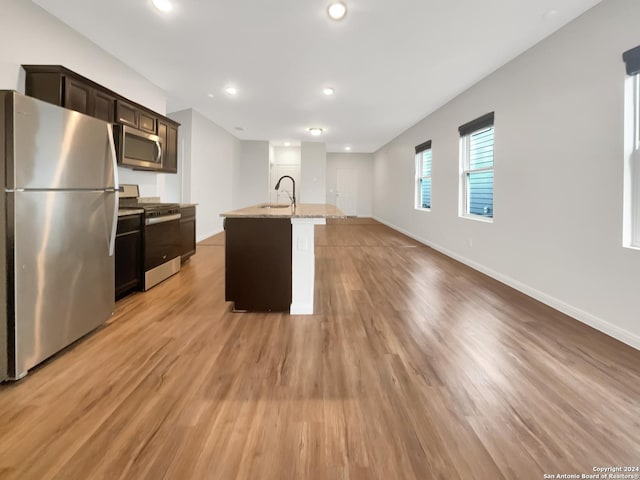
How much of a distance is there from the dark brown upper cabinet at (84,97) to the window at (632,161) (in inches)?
177

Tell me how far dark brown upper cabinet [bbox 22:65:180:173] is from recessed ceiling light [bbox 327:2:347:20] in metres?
2.33

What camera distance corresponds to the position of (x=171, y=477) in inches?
50.3

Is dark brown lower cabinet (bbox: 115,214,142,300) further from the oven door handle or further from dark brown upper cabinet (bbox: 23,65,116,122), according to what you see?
dark brown upper cabinet (bbox: 23,65,116,122)

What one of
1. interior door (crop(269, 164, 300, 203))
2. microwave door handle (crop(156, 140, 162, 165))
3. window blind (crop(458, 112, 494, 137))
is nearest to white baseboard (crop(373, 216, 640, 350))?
window blind (crop(458, 112, 494, 137))

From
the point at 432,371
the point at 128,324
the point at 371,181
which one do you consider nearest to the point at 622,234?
the point at 432,371

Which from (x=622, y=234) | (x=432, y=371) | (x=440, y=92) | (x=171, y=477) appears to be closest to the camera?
(x=171, y=477)

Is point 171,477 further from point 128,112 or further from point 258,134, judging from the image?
point 258,134

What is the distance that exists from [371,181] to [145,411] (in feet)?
40.4

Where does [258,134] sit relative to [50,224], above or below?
above

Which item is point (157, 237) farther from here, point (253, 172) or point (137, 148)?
point (253, 172)

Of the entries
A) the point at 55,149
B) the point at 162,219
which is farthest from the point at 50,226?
the point at 162,219

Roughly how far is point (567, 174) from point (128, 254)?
4336 millimetres

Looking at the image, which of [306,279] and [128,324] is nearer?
[128,324]

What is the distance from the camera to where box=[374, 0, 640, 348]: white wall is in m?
2.62
